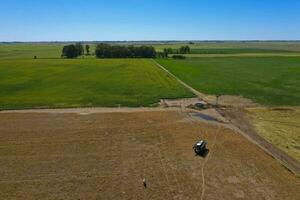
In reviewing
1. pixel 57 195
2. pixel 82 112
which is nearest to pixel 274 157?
pixel 57 195

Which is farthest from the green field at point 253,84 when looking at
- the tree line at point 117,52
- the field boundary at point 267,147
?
the tree line at point 117,52

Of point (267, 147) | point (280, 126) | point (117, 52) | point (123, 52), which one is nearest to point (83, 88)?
point (280, 126)

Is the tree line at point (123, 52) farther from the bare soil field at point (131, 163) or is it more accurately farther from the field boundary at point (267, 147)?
the bare soil field at point (131, 163)

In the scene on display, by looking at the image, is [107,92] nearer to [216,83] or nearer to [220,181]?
[216,83]

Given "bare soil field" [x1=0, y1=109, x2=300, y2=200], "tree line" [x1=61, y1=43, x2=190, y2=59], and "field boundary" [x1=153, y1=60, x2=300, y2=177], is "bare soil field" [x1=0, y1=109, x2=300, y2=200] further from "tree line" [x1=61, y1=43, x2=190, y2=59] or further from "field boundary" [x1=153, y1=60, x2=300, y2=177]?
"tree line" [x1=61, y1=43, x2=190, y2=59]

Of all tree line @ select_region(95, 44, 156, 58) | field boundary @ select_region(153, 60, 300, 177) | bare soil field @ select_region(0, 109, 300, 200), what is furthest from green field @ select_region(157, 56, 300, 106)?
tree line @ select_region(95, 44, 156, 58)

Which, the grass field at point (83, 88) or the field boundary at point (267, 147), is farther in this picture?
the grass field at point (83, 88)
